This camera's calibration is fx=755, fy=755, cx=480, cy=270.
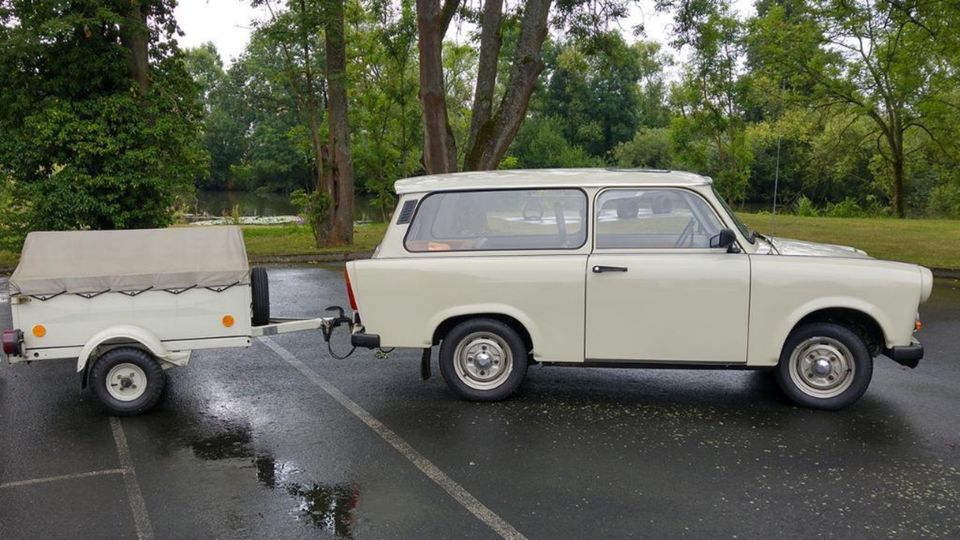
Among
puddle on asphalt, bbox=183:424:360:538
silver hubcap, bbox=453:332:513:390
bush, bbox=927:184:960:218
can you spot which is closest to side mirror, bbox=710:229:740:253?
silver hubcap, bbox=453:332:513:390

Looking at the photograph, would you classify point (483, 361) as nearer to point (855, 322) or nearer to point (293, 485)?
point (293, 485)

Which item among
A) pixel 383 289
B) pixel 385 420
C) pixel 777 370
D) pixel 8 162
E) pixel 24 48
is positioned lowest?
pixel 385 420

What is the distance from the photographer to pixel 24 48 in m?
13.6

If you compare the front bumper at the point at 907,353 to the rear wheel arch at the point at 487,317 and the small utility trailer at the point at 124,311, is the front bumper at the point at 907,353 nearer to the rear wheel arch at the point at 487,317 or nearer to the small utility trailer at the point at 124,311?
the rear wheel arch at the point at 487,317

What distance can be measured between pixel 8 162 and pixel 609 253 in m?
12.9

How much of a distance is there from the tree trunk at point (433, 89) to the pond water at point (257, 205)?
21.4 meters

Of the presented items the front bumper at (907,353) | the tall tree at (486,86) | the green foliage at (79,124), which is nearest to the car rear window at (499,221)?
the front bumper at (907,353)

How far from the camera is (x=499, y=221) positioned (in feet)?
20.6

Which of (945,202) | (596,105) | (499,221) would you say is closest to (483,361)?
(499,221)

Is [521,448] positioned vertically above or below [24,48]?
below

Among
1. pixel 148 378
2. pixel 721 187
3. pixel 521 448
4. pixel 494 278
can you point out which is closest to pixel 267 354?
pixel 148 378

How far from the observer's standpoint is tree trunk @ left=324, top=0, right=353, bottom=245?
17000mm

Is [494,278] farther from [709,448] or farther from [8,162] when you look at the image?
[8,162]

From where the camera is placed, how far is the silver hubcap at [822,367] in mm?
5948
